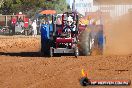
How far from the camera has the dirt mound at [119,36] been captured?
17.9m

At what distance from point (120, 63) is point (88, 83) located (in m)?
8.56

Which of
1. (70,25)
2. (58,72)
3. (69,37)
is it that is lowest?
(58,72)

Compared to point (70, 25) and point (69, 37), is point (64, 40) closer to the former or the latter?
point (69, 37)

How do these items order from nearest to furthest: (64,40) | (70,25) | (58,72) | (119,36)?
(58,72) < (64,40) < (70,25) < (119,36)

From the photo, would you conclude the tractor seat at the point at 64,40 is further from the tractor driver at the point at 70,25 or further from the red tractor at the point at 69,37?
the tractor driver at the point at 70,25

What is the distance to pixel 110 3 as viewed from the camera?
86.5 feet

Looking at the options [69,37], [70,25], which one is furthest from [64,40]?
[70,25]

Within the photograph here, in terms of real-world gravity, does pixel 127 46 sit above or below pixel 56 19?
below

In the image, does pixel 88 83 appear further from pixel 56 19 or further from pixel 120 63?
pixel 56 19

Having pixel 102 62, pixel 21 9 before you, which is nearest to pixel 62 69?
pixel 102 62

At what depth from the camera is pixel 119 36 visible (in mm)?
20156

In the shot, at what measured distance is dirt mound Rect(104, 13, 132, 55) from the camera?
17859 mm

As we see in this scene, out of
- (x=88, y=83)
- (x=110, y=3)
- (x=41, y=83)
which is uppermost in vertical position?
(x=110, y=3)

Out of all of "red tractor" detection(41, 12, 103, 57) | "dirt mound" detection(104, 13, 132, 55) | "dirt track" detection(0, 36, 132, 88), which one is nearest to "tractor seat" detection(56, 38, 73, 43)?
"red tractor" detection(41, 12, 103, 57)
